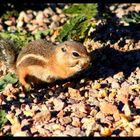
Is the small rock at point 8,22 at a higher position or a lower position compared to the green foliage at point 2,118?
higher

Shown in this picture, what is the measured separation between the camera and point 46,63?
18.9 feet

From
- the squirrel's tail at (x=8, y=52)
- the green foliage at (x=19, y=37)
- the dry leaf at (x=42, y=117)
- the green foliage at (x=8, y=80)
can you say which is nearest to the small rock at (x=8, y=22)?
the green foliage at (x=19, y=37)

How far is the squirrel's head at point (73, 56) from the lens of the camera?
553 cm

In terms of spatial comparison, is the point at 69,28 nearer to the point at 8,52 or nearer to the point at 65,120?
the point at 8,52

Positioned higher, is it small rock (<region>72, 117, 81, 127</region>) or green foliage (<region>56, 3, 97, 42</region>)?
green foliage (<region>56, 3, 97, 42</region>)

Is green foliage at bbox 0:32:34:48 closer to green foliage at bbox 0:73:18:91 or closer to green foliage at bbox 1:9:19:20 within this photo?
green foliage at bbox 0:73:18:91

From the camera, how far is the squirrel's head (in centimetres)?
553

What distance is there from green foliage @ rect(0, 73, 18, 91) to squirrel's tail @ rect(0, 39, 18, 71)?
0.29 ft

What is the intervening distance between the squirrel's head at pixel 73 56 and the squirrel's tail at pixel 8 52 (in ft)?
1.66

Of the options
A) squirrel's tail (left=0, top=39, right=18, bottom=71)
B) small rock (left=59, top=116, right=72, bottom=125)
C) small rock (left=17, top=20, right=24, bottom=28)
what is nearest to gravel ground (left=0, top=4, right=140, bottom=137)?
small rock (left=59, top=116, right=72, bottom=125)

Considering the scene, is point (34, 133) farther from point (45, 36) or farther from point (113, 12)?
point (113, 12)

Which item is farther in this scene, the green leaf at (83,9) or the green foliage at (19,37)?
the green leaf at (83,9)

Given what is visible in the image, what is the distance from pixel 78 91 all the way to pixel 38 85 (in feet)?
1.66

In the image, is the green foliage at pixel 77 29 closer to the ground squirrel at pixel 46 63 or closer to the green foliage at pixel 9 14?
the ground squirrel at pixel 46 63
